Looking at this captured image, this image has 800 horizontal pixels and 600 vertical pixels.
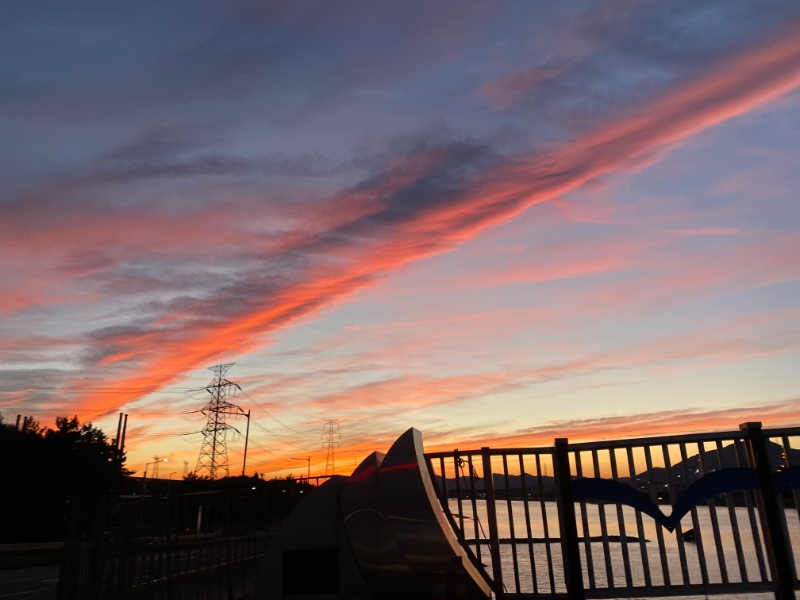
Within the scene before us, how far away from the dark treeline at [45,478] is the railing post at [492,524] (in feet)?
124

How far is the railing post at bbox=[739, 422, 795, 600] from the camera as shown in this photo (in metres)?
9.06

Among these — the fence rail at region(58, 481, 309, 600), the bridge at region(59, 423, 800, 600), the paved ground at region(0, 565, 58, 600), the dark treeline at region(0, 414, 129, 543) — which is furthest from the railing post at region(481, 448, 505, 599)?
the dark treeline at region(0, 414, 129, 543)

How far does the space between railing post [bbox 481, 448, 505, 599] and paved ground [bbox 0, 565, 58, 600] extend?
14.0m

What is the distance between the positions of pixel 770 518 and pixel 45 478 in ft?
149

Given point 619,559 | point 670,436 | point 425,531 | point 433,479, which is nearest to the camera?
point 425,531

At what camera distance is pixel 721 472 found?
9.45 meters

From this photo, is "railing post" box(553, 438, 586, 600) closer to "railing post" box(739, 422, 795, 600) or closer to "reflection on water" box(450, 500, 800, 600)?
"reflection on water" box(450, 500, 800, 600)

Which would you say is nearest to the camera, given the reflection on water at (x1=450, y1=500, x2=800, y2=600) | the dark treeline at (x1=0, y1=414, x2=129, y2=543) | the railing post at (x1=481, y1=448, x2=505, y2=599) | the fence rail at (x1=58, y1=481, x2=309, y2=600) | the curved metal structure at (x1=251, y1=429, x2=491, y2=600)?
the curved metal structure at (x1=251, y1=429, x2=491, y2=600)

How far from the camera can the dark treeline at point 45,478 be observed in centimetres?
4281

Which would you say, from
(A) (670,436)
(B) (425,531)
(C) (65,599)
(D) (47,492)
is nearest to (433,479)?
(B) (425,531)

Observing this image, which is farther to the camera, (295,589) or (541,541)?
(541,541)

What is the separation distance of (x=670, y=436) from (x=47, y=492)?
147 ft

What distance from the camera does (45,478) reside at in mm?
44281

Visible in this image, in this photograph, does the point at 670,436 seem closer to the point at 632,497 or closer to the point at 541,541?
the point at 632,497
